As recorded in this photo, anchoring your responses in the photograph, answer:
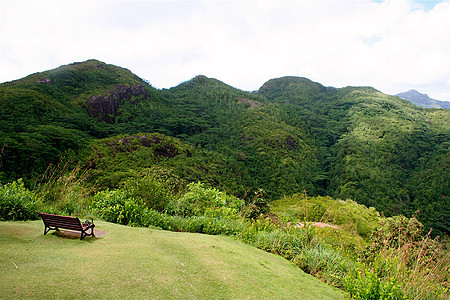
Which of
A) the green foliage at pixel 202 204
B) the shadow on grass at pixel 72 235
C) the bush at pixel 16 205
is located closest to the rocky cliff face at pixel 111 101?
the green foliage at pixel 202 204

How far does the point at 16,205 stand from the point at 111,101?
38.7 m

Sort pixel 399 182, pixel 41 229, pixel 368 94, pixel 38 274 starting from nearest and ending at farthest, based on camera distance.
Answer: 1. pixel 38 274
2. pixel 41 229
3. pixel 399 182
4. pixel 368 94

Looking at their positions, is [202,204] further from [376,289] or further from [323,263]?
[376,289]

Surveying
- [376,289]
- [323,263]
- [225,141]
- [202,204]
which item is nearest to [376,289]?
[376,289]

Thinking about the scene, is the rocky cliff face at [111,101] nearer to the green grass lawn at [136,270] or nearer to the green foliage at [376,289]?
the green grass lawn at [136,270]

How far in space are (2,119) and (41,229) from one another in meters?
23.9

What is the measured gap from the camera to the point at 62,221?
373 cm

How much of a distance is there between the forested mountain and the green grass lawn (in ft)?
24.7

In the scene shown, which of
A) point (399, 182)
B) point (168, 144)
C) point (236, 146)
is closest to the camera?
point (168, 144)

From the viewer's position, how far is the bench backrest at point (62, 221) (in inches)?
144

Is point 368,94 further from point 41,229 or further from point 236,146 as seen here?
point 41,229

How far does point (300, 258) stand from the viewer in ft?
15.2

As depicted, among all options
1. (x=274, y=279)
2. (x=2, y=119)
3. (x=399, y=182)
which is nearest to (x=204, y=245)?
(x=274, y=279)

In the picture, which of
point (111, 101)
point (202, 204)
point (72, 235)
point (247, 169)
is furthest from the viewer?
point (247, 169)
